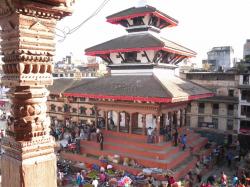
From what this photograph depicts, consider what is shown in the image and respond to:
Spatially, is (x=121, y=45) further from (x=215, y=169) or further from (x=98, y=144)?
(x=215, y=169)

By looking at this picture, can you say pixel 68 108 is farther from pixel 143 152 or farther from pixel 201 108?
pixel 143 152

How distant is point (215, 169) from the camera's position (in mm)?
21266

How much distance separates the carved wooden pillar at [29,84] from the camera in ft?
13.5

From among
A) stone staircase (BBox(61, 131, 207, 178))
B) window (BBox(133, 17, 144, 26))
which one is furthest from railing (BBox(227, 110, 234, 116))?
window (BBox(133, 17, 144, 26))

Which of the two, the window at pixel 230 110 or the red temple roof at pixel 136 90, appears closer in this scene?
the red temple roof at pixel 136 90

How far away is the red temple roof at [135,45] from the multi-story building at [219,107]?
7502 millimetres

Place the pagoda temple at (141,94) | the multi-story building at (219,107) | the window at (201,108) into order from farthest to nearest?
the window at (201,108) → the multi-story building at (219,107) → the pagoda temple at (141,94)

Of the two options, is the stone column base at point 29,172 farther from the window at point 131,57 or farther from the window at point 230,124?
the window at point 230,124

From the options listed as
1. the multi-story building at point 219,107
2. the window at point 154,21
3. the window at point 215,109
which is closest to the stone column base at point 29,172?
the window at point 154,21

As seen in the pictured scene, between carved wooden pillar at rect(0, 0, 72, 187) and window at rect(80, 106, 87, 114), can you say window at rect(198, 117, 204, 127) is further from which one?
carved wooden pillar at rect(0, 0, 72, 187)

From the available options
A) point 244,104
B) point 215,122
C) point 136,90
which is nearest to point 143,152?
point 136,90

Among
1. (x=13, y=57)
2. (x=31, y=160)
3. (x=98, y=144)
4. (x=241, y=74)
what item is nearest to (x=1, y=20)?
(x=13, y=57)

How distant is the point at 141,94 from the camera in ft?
60.6

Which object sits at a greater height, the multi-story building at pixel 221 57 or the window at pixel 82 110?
the multi-story building at pixel 221 57
